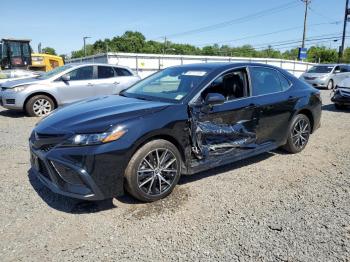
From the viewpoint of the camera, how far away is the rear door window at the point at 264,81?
4.69 m

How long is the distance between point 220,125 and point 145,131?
3.78 ft

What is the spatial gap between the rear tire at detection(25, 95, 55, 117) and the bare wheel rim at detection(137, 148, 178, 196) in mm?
6487

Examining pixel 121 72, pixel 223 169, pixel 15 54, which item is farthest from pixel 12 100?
pixel 15 54

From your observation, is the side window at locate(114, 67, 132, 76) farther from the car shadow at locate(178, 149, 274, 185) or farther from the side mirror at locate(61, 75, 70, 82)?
the car shadow at locate(178, 149, 274, 185)

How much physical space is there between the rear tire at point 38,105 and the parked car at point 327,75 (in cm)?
1534

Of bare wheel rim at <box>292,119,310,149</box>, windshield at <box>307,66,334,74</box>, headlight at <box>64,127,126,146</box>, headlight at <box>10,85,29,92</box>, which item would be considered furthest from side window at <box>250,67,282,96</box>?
windshield at <box>307,66,334,74</box>

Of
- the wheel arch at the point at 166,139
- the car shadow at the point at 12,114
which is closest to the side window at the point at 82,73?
the car shadow at the point at 12,114

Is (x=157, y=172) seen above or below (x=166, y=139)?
below

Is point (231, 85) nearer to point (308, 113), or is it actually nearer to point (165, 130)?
point (165, 130)

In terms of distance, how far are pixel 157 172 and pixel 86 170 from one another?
819 mm

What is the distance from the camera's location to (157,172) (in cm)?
364

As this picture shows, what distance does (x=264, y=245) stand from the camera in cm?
292

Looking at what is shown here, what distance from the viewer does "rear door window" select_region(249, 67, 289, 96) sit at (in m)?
4.69

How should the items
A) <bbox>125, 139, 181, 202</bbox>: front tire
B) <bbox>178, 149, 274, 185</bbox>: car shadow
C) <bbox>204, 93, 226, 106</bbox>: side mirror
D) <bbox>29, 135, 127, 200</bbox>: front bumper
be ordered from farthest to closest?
<bbox>178, 149, 274, 185</bbox>: car shadow < <bbox>204, 93, 226, 106</bbox>: side mirror < <bbox>125, 139, 181, 202</bbox>: front tire < <bbox>29, 135, 127, 200</bbox>: front bumper
